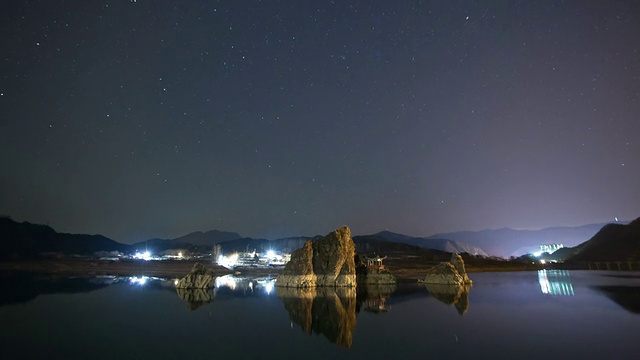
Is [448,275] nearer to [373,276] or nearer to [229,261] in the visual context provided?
[373,276]

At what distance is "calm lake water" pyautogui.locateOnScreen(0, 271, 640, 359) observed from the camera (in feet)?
89.6

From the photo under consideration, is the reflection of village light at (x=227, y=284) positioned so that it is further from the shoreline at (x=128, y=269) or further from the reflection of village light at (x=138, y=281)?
the shoreline at (x=128, y=269)

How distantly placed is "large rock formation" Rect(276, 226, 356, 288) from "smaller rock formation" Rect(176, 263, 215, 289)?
1547 cm

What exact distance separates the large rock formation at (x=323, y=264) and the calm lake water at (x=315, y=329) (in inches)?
1017

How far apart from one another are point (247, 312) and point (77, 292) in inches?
1622

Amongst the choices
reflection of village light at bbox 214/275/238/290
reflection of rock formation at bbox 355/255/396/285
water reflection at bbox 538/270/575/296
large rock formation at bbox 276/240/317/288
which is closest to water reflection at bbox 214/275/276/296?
reflection of village light at bbox 214/275/238/290

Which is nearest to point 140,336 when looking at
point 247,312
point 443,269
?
point 247,312

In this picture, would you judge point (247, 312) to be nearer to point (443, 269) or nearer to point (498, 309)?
point (498, 309)

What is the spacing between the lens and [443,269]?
93750 mm

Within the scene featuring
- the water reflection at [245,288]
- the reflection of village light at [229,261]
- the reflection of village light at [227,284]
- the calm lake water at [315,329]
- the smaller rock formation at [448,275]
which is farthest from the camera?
the reflection of village light at [229,261]

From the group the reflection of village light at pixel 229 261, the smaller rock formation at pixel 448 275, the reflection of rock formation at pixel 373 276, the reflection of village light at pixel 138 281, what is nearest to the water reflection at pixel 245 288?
the reflection of village light at pixel 138 281

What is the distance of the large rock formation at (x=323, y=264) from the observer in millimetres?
84125

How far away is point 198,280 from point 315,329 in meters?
49.4

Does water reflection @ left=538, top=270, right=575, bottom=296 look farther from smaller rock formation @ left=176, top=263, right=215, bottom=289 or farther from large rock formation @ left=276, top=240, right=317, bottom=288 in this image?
smaller rock formation @ left=176, top=263, right=215, bottom=289
